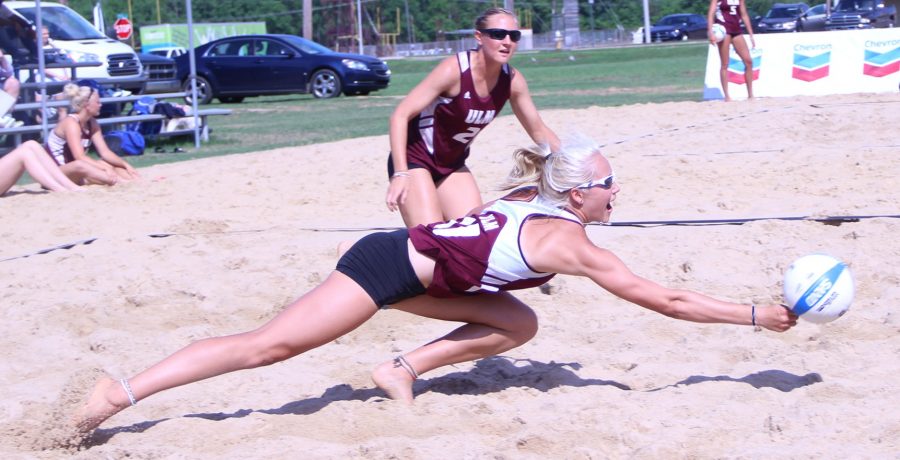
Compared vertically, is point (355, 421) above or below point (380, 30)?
below

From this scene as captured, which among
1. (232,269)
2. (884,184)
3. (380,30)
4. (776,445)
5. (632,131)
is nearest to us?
(776,445)

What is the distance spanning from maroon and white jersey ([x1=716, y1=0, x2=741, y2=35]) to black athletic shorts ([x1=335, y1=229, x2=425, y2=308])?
11.5 metres

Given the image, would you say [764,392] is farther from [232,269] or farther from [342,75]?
[342,75]

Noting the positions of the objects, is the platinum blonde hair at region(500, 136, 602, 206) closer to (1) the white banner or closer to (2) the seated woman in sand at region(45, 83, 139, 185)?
(2) the seated woman in sand at region(45, 83, 139, 185)

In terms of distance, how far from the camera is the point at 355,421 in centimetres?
399

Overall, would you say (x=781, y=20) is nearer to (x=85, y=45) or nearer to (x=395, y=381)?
(x=85, y=45)

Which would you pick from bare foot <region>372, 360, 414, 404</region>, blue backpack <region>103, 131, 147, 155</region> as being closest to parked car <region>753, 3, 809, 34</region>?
blue backpack <region>103, 131, 147, 155</region>

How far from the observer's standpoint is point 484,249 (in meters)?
4.01

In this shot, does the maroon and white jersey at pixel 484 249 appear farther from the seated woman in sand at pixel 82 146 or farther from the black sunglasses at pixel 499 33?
the seated woman in sand at pixel 82 146

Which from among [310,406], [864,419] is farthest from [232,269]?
[864,419]

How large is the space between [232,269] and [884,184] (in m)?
4.89

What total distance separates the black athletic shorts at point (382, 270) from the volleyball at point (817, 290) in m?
1.34

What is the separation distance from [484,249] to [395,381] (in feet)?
2.16

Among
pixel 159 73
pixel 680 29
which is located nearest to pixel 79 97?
pixel 159 73
